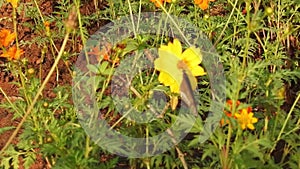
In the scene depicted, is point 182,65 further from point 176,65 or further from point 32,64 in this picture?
point 32,64

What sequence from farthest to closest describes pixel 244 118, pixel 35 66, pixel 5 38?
pixel 35 66 < pixel 5 38 < pixel 244 118

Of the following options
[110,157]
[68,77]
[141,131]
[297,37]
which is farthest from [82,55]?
[297,37]

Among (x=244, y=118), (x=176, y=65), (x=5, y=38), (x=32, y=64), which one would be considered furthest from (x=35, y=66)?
(x=244, y=118)

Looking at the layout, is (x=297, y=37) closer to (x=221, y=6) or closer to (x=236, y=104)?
(x=221, y=6)

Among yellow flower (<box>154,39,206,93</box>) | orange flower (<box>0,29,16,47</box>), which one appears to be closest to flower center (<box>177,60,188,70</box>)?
yellow flower (<box>154,39,206,93</box>)

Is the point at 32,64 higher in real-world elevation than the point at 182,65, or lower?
lower

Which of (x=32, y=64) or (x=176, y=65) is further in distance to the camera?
(x=32, y=64)

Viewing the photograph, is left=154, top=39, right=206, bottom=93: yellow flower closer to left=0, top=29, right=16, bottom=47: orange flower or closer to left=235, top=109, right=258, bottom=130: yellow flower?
left=235, top=109, right=258, bottom=130: yellow flower

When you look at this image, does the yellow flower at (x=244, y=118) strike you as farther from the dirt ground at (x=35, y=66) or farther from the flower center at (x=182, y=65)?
the dirt ground at (x=35, y=66)

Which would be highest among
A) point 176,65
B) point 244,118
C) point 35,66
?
point 176,65

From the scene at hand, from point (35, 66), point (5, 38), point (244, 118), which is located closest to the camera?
point (244, 118)
